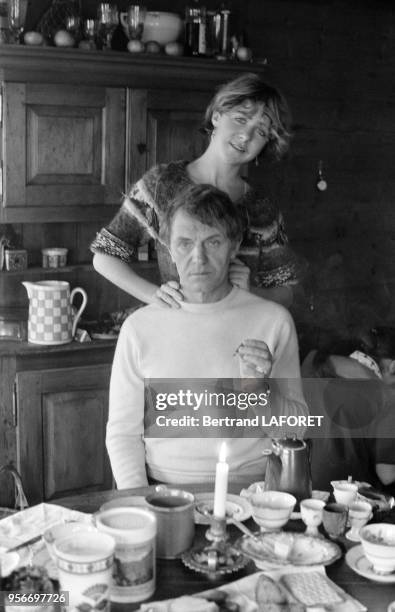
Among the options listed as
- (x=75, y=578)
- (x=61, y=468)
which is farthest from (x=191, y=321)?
(x=61, y=468)

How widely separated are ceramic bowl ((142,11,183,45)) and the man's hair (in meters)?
1.29

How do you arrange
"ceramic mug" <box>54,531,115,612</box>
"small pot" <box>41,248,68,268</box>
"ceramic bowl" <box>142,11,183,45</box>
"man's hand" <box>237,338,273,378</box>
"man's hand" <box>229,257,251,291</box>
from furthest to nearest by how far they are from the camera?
"small pot" <box>41,248,68,268</box> < "ceramic bowl" <box>142,11,183,45</box> < "man's hand" <box>229,257,251,291</box> < "man's hand" <box>237,338,273,378</box> < "ceramic mug" <box>54,531,115,612</box>

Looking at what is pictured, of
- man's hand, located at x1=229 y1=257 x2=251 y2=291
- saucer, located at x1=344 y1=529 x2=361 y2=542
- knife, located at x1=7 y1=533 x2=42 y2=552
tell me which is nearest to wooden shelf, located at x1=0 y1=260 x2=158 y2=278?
man's hand, located at x1=229 y1=257 x2=251 y2=291

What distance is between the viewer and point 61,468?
3223 mm

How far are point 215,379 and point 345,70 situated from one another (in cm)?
238

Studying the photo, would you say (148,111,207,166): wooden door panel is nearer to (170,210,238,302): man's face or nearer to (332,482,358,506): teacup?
(170,210,238,302): man's face

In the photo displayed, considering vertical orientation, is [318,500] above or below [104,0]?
below

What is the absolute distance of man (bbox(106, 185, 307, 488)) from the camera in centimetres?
208

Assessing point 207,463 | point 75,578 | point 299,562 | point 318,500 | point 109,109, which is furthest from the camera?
point 109,109

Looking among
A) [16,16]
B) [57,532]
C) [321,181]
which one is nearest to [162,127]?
[16,16]

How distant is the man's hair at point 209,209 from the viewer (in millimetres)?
Answer: 2170

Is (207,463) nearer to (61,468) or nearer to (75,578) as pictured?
(75,578)

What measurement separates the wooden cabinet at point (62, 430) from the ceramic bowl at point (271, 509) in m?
1.57

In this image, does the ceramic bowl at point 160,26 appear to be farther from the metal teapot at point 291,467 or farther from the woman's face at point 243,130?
the metal teapot at point 291,467
